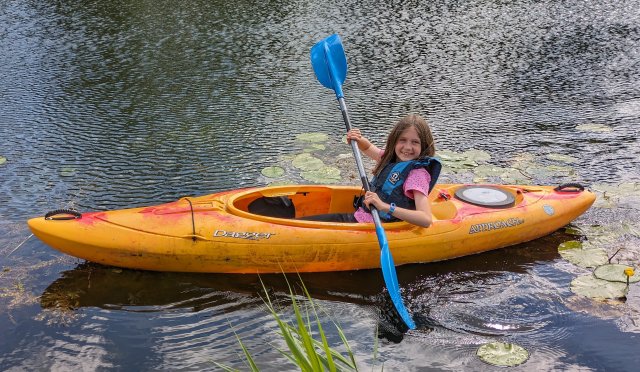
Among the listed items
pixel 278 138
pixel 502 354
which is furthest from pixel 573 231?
pixel 278 138

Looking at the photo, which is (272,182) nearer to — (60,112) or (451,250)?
(451,250)

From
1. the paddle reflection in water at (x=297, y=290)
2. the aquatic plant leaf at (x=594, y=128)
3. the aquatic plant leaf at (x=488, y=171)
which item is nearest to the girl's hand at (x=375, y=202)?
the paddle reflection in water at (x=297, y=290)

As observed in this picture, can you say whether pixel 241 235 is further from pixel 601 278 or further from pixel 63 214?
pixel 601 278

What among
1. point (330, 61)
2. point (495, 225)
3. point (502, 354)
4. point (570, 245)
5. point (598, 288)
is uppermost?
point (330, 61)

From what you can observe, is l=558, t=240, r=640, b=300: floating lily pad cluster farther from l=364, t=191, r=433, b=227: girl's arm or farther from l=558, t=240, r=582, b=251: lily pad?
l=364, t=191, r=433, b=227: girl's arm

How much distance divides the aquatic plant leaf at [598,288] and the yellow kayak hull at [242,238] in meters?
0.61

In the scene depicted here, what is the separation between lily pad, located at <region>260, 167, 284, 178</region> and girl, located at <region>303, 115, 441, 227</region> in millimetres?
1488

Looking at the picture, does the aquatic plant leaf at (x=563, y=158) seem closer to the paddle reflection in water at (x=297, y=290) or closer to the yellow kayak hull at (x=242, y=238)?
the yellow kayak hull at (x=242, y=238)

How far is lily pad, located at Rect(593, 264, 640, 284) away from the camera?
13.7 ft

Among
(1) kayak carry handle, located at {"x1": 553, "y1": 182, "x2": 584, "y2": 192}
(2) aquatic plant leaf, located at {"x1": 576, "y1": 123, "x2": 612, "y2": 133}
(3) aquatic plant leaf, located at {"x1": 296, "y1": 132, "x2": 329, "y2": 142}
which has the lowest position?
(1) kayak carry handle, located at {"x1": 553, "y1": 182, "x2": 584, "y2": 192}

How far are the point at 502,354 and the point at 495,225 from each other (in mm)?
1189

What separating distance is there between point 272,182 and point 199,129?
159 centimetres

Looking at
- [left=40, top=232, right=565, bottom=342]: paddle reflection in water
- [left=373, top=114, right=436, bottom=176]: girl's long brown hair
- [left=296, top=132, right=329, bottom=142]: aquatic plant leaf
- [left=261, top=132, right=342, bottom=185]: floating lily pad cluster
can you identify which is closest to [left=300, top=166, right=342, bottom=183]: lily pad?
[left=261, top=132, right=342, bottom=185]: floating lily pad cluster

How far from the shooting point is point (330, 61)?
5211 millimetres
